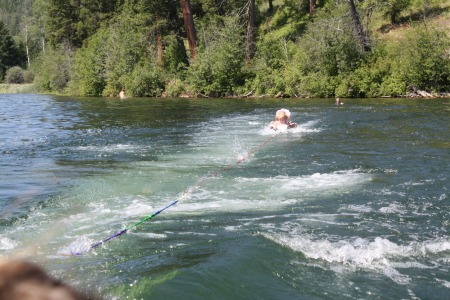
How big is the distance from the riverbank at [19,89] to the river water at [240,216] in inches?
2428

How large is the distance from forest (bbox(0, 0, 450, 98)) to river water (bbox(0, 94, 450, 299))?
1773cm

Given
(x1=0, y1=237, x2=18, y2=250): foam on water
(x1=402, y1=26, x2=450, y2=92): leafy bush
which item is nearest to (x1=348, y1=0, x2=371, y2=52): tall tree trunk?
(x1=402, y1=26, x2=450, y2=92): leafy bush

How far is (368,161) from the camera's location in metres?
9.34

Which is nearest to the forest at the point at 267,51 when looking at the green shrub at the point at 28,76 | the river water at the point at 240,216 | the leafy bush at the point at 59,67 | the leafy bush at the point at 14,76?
the leafy bush at the point at 59,67

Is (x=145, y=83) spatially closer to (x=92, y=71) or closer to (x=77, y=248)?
(x=92, y=71)

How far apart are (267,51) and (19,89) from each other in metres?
51.4

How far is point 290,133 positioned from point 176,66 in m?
30.0

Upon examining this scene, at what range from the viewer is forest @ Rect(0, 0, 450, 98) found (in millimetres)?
29094

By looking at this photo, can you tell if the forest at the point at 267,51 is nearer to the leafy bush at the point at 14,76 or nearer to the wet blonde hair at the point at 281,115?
the wet blonde hair at the point at 281,115

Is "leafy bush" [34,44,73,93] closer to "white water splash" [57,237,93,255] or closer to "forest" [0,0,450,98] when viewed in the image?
"forest" [0,0,450,98]

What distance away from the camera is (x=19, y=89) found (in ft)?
229

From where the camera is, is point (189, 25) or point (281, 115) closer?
point (281, 115)

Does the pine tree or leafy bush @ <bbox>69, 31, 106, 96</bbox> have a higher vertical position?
the pine tree

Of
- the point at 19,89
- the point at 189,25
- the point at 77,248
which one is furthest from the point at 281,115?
the point at 19,89
